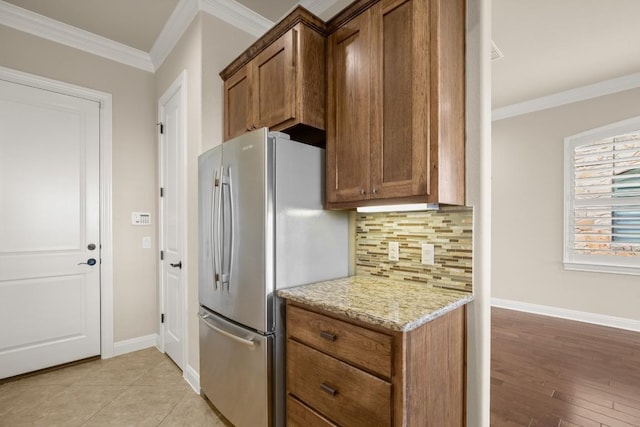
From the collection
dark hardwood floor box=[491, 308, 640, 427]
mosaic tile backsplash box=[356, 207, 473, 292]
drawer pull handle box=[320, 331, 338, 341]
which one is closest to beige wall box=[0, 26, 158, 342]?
mosaic tile backsplash box=[356, 207, 473, 292]

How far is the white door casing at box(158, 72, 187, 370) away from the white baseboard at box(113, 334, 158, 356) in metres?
0.23

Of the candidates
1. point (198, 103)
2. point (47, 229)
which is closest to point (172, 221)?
point (47, 229)

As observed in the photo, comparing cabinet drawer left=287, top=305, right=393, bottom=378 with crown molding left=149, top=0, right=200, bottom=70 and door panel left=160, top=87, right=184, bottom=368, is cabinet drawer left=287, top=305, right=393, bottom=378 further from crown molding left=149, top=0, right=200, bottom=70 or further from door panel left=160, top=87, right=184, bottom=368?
crown molding left=149, top=0, right=200, bottom=70

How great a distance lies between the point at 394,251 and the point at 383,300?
0.50 metres

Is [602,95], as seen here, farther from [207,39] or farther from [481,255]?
[207,39]

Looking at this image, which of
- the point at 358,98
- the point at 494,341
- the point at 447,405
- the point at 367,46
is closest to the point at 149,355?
the point at 447,405

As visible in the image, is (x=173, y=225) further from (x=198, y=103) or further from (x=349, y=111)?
(x=349, y=111)

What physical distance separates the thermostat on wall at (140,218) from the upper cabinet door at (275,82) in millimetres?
1915

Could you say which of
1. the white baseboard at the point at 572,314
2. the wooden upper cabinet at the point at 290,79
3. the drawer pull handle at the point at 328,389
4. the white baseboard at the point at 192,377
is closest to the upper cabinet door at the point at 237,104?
the wooden upper cabinet at the point at 290,79

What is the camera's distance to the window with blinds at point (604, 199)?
11.8ft

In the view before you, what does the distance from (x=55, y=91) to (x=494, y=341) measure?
4969 millimetres

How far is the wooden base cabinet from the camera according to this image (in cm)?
111

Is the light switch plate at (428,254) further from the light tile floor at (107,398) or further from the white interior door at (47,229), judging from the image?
the white interior door at (47,229)

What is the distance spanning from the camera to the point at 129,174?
311 centimetres
